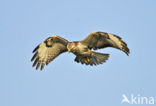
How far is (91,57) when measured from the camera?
16578 mm

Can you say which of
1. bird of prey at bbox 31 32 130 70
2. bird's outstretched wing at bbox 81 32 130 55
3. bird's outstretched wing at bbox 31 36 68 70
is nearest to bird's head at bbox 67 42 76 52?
bird of prey at bbox 31 32 130 70

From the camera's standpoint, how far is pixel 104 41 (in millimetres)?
16141

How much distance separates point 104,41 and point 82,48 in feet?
2.58

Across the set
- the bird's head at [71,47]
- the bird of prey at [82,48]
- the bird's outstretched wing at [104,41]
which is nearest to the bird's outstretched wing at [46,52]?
the bird of prey at [82,48]

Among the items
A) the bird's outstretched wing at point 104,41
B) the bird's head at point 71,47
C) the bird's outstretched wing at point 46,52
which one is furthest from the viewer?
the bird's outstretched wing at point 46,52

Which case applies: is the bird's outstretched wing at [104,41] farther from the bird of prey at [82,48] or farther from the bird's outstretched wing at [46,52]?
the bird's outstretched wing at [46,52]

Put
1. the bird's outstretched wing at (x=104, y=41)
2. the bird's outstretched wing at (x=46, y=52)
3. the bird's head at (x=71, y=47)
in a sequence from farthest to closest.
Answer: the bird's outstretched wing at (x=46, y=52) → the bird's head at (x=71, y=47) → the bird's outstretched wing at (x=104, y=41)

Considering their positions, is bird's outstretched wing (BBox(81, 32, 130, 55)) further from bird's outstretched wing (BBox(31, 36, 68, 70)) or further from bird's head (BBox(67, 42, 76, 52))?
bird's outstretched wing (BBox(31, 36, 68, 70))

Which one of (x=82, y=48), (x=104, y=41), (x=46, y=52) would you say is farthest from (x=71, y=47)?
(x=46, y=52)

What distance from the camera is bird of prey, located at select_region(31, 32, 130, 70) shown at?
15906 millimetres

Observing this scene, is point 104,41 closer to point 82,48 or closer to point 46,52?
point 82,48

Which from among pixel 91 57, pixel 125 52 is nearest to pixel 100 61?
pixel 91 57

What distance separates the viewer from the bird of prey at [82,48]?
1591 cm

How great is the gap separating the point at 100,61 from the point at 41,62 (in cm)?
209
